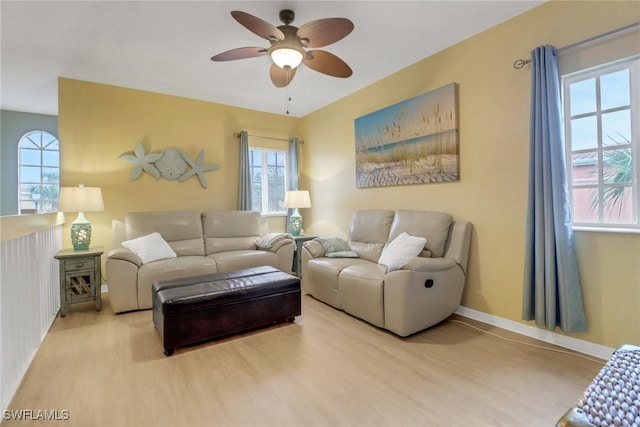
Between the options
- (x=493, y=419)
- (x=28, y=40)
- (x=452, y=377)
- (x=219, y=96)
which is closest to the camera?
(x=493, y=419)

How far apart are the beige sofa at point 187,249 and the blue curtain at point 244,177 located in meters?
0.25

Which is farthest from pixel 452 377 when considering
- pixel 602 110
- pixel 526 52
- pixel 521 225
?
pixel 526 52

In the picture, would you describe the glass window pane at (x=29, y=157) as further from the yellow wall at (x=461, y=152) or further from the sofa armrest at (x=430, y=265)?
the sofa armrest at (x=430, y=265)

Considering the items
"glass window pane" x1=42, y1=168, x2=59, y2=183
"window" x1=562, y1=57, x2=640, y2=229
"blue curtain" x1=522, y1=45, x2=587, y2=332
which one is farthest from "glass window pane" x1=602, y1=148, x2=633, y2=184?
"glass window pane" x1=42, y1=168, x2=59, y2=183

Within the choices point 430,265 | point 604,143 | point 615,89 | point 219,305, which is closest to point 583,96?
point 615,89

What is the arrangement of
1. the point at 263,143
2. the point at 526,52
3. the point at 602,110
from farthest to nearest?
1. the point at 263,143
2. the point at 526,52
3. the point at 602,110

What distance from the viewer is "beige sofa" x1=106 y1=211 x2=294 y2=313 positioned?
9.96 ft

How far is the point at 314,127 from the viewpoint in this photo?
5.00m

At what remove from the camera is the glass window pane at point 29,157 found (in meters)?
4.90

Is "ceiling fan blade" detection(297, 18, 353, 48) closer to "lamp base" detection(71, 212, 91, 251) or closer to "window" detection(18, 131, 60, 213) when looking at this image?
"lamp base" detection(71, 212, 91, 251)

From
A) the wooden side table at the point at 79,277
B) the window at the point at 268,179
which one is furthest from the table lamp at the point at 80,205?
the window at the point at 268,179

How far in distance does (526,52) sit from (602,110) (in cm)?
73

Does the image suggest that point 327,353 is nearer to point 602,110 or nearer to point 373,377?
point 373,377

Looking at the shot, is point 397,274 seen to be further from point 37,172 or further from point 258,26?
point 37,172
